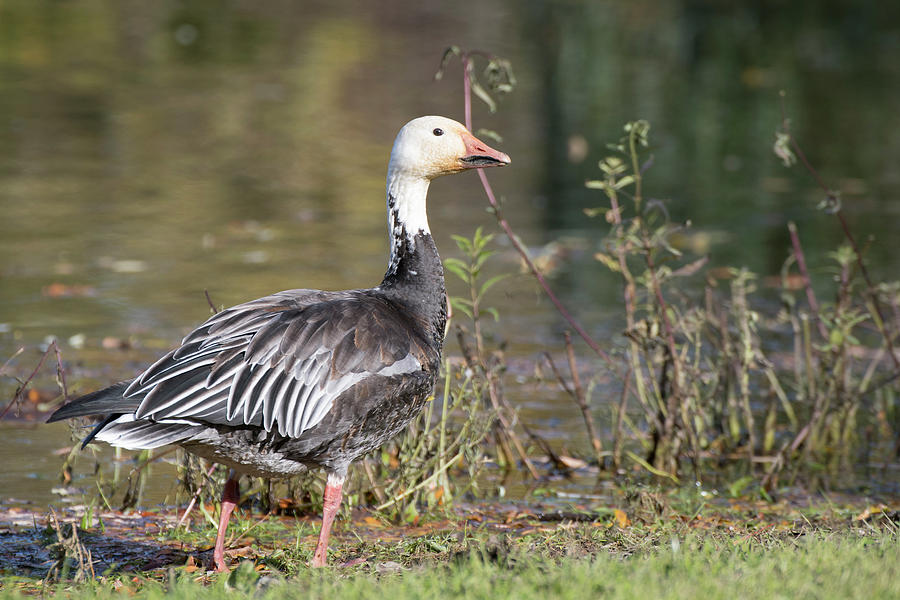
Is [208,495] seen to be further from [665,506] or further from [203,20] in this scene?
[203,20]

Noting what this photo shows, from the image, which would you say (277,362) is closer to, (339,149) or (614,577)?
(614,577)

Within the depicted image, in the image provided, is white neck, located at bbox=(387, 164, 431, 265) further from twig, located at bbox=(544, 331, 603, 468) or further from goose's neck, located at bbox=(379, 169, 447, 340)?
twig, located at bbox=(544, 331, 603, 468)

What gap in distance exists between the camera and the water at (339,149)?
10234 mm

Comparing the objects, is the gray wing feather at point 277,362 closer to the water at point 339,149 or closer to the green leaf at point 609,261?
the green leaf at point 609,261

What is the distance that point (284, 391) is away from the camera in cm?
498

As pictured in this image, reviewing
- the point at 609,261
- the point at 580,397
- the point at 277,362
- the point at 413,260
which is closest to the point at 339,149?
the point at 580,397

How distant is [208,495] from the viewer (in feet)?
20.1

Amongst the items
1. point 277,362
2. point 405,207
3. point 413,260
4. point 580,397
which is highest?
point 405,207

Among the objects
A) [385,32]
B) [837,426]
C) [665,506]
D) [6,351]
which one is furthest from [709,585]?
[385,32]

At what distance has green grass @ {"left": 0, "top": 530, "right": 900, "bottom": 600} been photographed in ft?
12.9

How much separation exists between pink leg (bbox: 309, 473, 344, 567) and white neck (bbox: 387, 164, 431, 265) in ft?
3.90

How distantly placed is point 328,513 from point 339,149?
40.6ft

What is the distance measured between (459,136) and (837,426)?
128 inches

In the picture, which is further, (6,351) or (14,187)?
(14,187)
